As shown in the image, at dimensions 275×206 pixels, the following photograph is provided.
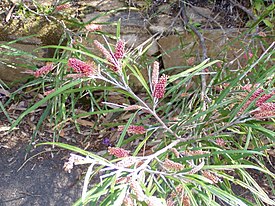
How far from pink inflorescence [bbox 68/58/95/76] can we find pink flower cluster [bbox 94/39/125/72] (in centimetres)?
5

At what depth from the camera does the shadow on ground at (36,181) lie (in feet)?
6.63

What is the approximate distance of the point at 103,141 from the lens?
7.55 ft

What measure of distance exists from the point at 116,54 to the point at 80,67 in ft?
0.30

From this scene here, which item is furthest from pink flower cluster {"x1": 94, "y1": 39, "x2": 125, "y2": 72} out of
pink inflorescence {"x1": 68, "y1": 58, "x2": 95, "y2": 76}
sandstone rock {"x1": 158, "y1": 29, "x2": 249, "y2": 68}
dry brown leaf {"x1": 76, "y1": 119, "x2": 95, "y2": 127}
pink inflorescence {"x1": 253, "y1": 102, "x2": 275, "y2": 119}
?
dry brown leaf {"x1": 76, "y1": 119, "x2": 95, "y2": 127}

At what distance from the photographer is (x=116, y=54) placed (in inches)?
35.5

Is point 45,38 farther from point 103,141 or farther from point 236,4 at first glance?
point 236,4

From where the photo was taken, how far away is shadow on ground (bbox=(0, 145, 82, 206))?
202 cm

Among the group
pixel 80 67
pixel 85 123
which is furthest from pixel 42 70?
pixel 85 123

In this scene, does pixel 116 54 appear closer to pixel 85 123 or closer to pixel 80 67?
pixel 80 67

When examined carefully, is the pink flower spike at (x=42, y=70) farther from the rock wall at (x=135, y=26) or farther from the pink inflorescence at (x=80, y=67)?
the rock wall at (x=135, y=26)

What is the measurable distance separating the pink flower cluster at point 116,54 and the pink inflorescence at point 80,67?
48 mm

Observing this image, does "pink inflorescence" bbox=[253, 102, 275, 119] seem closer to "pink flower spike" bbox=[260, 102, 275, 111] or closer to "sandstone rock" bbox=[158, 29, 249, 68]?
"pink flower spike" bbox=[260, 102, 275, 111]

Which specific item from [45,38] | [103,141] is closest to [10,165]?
[103,141]

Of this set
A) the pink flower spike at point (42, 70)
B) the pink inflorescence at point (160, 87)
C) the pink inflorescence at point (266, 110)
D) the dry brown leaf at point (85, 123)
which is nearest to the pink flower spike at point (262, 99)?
the pink inflorescence at point (266, 110)
